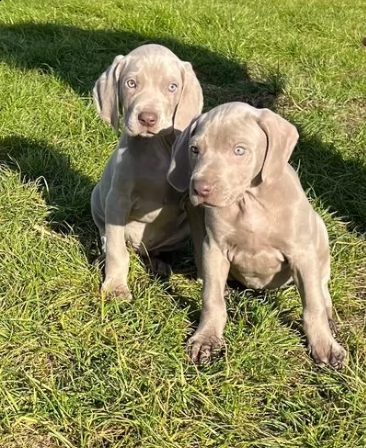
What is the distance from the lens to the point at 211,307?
12.6 ft

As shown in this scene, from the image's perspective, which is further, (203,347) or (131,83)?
(131,83)

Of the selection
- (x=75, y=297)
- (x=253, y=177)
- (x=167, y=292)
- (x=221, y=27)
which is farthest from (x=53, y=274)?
(x=221, y=27)

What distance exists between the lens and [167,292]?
4.40 metres

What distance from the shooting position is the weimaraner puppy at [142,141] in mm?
4070

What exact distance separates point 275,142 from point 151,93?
37.8 inches

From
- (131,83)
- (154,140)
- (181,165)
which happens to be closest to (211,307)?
(181,165)

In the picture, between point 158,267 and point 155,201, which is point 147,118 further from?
point 158,267

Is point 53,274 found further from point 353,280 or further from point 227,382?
point 353,280

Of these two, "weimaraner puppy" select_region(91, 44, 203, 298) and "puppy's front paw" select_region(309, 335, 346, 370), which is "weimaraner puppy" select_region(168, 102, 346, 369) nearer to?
"puppy's front paw" select_region(309, 335, 346, 370)

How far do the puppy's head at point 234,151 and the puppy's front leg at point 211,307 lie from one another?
46 cm

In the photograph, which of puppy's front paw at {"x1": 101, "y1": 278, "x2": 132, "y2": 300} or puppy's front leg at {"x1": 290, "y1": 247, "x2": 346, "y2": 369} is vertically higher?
puppy's front leg at {"x1": 290, "y1": 247, "x2": 346, "y2": 369}

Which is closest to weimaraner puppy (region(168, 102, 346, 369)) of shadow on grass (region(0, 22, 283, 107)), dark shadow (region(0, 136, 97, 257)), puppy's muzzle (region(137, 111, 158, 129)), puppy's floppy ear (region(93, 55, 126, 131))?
puppy's muzzle (region(137, 111, 158, 129))

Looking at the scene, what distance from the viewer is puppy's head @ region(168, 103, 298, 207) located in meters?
3.32

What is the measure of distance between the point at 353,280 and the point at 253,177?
142 cm
